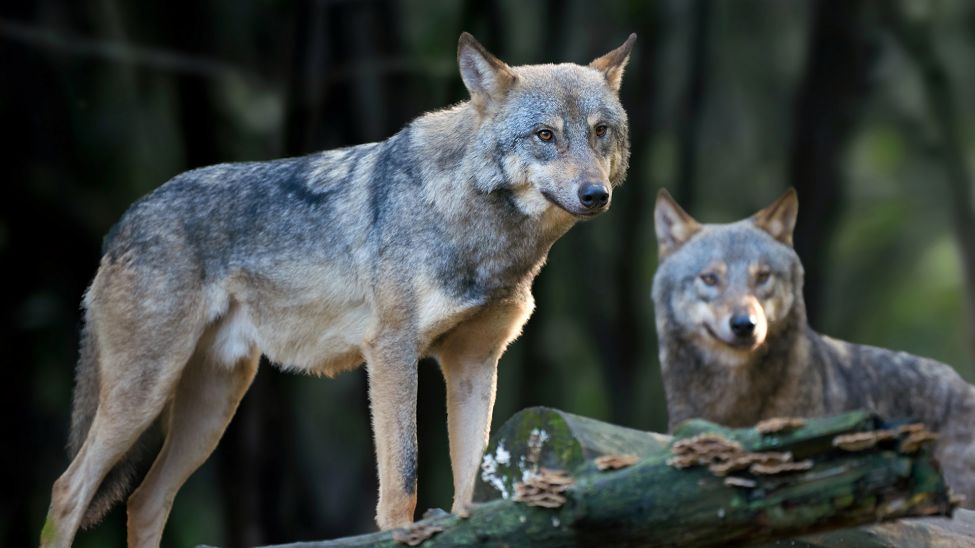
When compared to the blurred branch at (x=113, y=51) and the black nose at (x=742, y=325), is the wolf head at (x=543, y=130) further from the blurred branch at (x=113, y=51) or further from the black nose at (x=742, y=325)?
the blurred branch at (x=113, y=51)

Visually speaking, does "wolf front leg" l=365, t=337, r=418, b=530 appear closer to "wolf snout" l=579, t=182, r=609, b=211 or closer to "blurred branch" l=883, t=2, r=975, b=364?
"wolf snout" l=579, t=182, r=609, b=211

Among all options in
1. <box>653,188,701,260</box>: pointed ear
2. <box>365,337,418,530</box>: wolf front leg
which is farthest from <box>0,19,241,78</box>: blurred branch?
<box>365,337,418,530</box>: wolf front leg

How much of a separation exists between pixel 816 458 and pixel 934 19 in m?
11.2

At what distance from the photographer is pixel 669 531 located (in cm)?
359

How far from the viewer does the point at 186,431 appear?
21.3ft

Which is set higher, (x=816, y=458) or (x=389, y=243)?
(x=389, y=243)

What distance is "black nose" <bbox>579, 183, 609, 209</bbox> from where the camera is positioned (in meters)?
5.15

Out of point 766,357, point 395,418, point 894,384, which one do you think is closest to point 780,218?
point 766,357

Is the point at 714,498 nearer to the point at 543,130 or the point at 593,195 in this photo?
the point at 593,195

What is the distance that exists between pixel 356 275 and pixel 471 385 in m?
0.74

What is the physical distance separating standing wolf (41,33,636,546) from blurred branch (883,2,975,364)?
27.1 ft

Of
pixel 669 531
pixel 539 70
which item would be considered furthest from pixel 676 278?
pixel 669 531

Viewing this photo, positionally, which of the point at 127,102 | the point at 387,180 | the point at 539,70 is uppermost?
the point at 127,102

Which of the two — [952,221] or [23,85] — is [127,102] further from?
[952,221]
